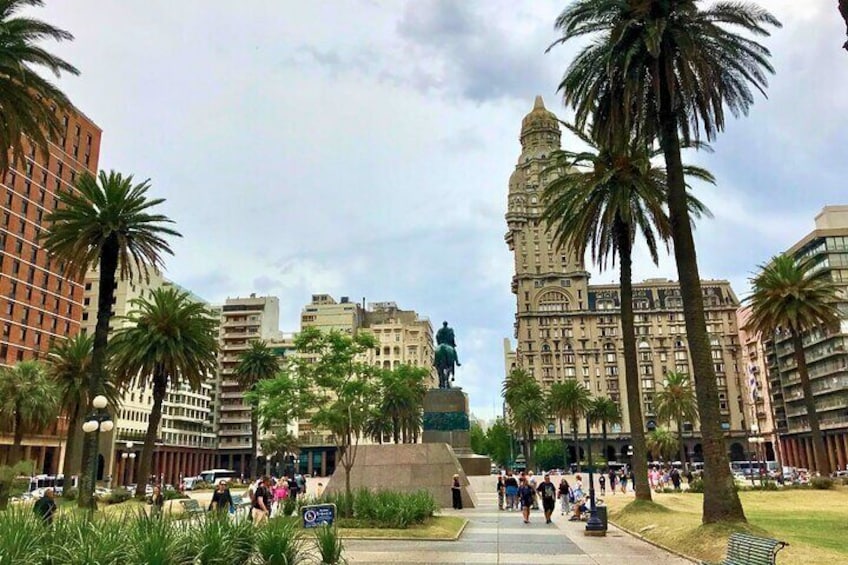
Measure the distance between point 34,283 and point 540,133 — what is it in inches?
4729

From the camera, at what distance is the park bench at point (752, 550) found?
10969 millimetres

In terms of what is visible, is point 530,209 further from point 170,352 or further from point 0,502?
point 0,502

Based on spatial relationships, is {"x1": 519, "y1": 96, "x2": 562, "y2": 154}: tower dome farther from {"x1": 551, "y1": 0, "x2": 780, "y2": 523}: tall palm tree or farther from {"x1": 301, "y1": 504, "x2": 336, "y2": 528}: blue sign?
{"x1": 301, "y1": 504, "x2": 336, "y2": 528}: blue sign

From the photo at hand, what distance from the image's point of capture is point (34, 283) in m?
85.2

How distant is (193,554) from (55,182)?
94.3 meters

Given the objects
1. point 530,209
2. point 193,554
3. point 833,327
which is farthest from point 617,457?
point 193,554

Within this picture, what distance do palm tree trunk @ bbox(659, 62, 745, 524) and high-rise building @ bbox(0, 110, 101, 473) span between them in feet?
242

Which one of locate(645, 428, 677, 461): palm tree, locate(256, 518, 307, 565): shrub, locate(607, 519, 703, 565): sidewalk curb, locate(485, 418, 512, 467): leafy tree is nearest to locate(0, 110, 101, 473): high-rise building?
locate(607, 519, 703, 565): sidewalk curb

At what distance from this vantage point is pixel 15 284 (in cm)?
8181

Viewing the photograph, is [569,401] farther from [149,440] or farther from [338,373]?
[338,373]

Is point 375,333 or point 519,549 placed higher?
point 375,333

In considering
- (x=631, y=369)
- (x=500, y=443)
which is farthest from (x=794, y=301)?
(x=500, y=443)

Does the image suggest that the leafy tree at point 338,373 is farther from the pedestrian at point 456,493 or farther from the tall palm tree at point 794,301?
the tall palm tree at point 794,301

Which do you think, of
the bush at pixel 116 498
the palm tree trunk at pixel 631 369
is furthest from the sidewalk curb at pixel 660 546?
the bush at pixel 116 498
